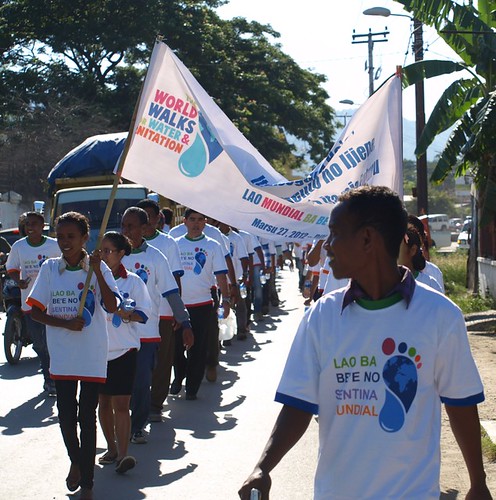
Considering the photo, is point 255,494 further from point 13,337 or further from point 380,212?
point 13,337

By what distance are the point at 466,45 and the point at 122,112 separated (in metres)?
23.7

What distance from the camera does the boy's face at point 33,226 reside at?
37.4 ft

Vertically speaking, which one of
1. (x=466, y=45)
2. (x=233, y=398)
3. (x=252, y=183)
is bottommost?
(x=233, y=398)

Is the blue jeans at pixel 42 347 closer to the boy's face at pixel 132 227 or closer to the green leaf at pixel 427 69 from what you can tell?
the boy's face at pixel 132 227

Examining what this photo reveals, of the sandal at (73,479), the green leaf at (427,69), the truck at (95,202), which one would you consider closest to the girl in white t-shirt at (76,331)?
the sandal at (73,479)

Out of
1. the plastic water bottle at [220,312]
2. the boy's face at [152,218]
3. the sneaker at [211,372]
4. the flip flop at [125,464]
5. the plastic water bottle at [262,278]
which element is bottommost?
the sneaker at [211,372]

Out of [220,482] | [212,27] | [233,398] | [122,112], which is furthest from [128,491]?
[212,27]

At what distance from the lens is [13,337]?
1320 cm

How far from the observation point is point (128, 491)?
709 cm

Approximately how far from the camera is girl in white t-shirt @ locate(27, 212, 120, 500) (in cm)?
675

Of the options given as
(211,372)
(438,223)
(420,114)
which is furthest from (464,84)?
(438,223)

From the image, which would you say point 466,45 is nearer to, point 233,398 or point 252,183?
point 233,398

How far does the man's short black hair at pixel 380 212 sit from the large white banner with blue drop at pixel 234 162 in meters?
3.74

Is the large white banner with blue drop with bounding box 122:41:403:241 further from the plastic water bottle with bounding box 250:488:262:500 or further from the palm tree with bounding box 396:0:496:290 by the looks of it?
the palm tree with bounding box 396:0:496:290
